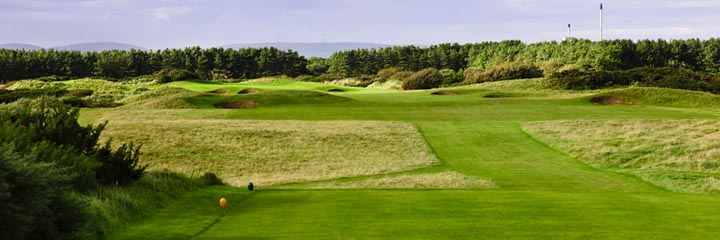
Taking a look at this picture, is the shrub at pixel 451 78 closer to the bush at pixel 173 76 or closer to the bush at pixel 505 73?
the bush at pixel 505 73

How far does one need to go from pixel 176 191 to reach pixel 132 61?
112028 mm

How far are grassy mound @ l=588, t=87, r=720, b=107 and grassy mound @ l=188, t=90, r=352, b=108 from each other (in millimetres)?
21540

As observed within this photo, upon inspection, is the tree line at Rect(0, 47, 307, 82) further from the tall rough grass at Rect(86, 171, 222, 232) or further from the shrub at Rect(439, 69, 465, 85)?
the tall rough grass at Rect(86, 171, 222, 232)

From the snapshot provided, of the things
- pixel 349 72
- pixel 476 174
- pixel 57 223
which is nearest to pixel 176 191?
pixel 57 223

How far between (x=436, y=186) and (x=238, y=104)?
34839 millimetres

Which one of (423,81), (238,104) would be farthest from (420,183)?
(423,81)

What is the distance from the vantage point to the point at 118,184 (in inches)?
601

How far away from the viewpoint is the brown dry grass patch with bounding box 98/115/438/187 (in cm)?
2644

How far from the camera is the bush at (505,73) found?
3690 inches

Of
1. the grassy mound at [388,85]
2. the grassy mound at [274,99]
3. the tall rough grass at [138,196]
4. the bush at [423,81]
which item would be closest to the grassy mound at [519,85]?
the bush at [423,81]

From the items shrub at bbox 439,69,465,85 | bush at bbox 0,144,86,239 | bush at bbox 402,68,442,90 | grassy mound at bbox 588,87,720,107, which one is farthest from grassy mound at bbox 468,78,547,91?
bush at bbox 0,144,86,239

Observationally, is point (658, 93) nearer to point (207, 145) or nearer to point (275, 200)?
point (207, 145)

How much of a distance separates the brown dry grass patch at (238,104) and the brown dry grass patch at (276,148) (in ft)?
42.4

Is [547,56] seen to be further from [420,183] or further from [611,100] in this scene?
[420,183]
